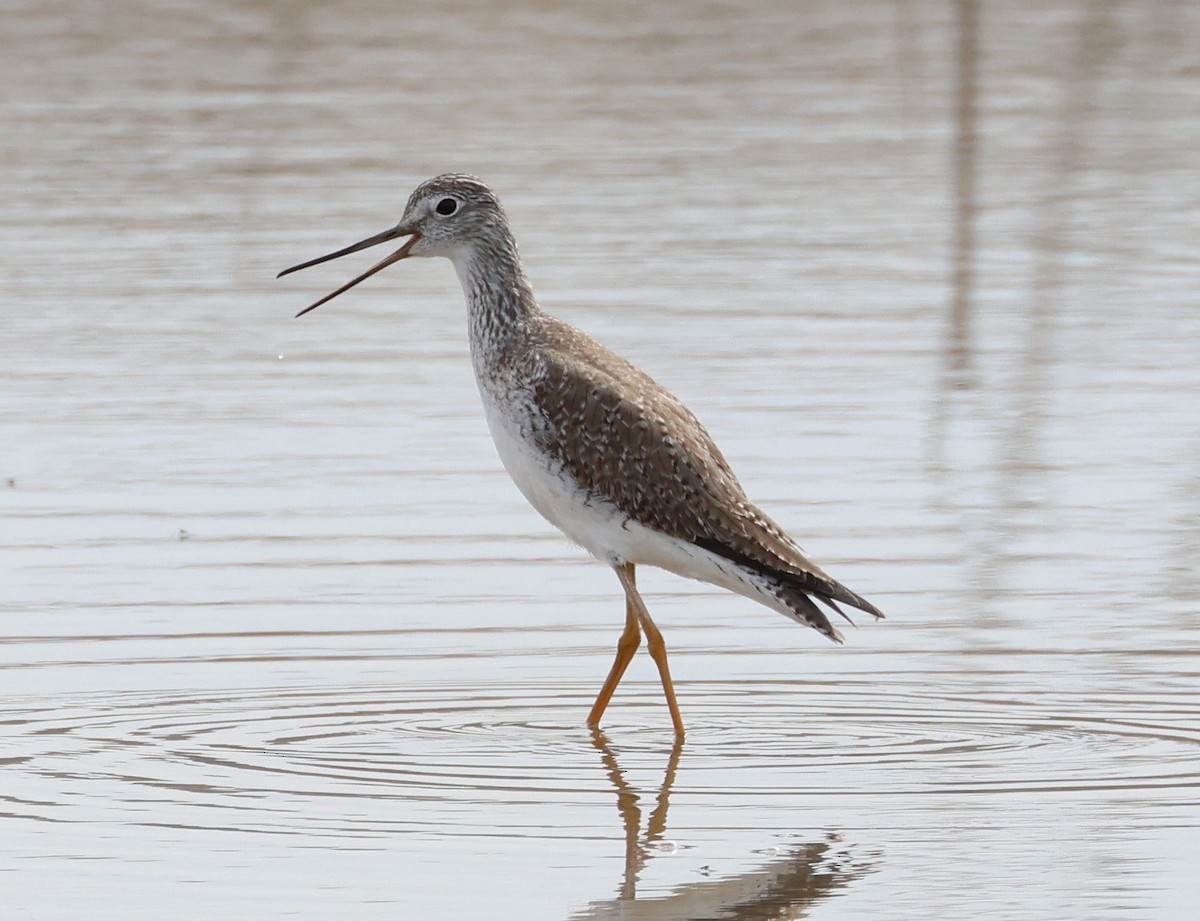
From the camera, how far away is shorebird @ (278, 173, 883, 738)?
28.9 feet

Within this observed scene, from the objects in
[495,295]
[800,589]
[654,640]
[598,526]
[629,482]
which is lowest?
[654,640]

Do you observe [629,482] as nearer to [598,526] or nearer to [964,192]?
[598,526]

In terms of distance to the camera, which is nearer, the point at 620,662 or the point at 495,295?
the point at 620,662

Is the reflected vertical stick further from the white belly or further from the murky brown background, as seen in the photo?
the white belly

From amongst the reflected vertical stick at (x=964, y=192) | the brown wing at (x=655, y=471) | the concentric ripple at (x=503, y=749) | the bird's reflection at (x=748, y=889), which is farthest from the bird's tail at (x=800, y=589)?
the reflected vertical stick at (x=964, y=192)

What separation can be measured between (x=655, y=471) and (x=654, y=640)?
56 cm

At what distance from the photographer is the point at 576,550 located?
11.3 m

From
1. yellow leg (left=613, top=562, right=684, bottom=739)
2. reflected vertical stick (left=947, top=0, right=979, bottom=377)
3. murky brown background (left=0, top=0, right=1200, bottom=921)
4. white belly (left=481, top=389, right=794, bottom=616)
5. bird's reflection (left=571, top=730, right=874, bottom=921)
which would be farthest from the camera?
reflected vertical stick (left=947, top=0, right=979, bottom=377)

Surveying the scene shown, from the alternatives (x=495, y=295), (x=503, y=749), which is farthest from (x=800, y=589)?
(x=495, y=295)

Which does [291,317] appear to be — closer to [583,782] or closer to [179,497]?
[179,497]

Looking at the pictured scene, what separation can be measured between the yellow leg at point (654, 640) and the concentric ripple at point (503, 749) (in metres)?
0.09

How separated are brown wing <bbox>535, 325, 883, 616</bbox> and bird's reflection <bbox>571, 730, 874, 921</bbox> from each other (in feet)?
4.56

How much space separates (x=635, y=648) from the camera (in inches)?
364

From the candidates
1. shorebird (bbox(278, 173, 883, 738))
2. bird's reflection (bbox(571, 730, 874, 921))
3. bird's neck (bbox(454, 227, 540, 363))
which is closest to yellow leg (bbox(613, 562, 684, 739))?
shorebird (bbox(278, 173, 883, 738))
